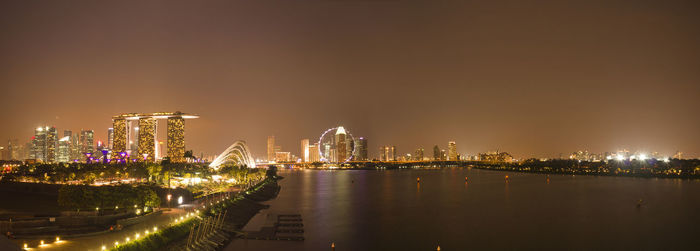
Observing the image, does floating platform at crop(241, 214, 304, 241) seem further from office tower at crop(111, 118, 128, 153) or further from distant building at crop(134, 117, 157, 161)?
office tower at crop(111, 118, 128, 153)

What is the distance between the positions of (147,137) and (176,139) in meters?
11.1

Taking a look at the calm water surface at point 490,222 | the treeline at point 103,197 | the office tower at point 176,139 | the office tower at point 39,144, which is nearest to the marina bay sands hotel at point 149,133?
the office tower at point 176,139

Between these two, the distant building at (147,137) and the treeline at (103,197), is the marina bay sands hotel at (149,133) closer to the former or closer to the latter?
the distant building at (147,137)

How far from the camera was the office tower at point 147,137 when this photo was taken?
175250 mm

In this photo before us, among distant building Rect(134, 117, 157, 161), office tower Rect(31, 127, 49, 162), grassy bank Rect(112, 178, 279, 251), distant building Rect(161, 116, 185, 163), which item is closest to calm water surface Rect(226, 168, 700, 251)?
grassy bank Rect(112, 178, 279, 251)

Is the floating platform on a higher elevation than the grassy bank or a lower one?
lower

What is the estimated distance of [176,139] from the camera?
183500 millimetres

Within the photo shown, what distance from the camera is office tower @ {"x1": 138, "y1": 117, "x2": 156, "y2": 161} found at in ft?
575

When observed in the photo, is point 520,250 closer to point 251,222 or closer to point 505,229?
point 505,229

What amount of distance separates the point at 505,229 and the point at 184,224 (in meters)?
25.3

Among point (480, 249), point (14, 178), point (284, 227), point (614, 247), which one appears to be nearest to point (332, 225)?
point (284, 227)

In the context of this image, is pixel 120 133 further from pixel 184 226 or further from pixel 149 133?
pixel 184 226

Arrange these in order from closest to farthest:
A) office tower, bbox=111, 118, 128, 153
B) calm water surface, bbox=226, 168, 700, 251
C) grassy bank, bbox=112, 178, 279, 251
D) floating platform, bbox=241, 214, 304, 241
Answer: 1. grassy bank, bbox=112, 178, 279, 251
2. floating platform, bbox=241, 214, 304, 241
3. calm water surface, bbox=226, 168, 700, 251
4. office tower, bbox=111, 118, 128, 153

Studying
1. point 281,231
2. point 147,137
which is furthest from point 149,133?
point 281,231
